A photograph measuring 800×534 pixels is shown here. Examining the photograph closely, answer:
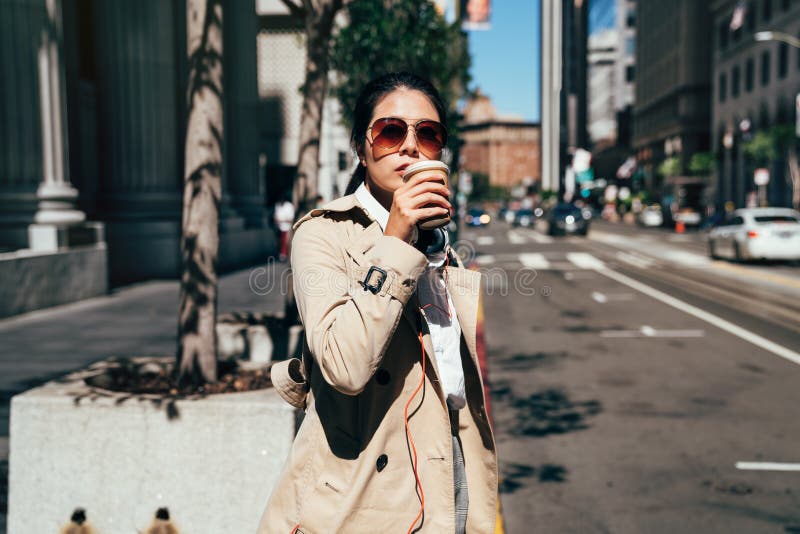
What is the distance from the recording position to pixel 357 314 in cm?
170

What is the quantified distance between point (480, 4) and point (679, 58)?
77.5ft

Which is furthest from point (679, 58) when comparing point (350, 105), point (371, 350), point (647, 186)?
point (371, 350)

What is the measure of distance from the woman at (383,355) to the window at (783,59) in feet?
203

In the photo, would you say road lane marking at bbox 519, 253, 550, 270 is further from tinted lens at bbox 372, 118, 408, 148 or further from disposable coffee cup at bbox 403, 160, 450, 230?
disposable coffee cup at bbox 403, 160, 450, 230

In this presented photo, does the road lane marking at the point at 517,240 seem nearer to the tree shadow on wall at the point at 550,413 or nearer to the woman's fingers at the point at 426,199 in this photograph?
the tree shadow on wall at the point at 550,413

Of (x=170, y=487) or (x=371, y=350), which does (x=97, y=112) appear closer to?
(x=170, y=487)

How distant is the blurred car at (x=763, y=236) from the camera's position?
71.1 ft

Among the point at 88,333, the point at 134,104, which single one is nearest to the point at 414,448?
the point at 88,333

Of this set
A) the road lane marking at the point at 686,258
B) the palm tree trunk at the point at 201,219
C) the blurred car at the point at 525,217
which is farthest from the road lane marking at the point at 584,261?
the blurred car at the point at 525,217

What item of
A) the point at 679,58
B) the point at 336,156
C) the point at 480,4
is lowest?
the point at 336,156

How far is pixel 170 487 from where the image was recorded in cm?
364

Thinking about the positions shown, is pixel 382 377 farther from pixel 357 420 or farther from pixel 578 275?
pixel 578 275

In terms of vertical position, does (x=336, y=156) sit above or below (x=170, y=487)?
above

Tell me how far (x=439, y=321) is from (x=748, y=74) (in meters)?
71.6
